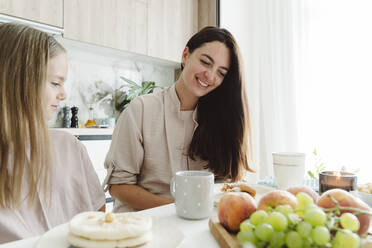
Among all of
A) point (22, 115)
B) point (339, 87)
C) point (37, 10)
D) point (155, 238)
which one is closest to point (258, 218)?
point (155, 238)

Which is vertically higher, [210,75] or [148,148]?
[210,75]

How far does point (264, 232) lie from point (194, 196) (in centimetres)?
28

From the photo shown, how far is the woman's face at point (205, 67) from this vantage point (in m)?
1.33

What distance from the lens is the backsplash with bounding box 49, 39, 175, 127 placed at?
2969 mm

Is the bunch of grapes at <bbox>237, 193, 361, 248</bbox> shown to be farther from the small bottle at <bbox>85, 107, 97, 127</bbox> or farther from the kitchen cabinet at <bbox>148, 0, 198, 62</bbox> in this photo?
the kitchen cabinet at <bbox>148, 0, 198, 62</bbox>

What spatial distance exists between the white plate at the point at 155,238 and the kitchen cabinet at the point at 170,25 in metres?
2.86

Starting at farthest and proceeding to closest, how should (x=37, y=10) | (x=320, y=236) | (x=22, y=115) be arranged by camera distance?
(x=37, y=10) < (x=22, y=115) < (x=320, y=236)

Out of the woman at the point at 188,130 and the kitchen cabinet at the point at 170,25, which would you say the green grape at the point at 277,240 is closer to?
the woman at the point at 188,130

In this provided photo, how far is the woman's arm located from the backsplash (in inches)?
80.0

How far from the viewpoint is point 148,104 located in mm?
1271

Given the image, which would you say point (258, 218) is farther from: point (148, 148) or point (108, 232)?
point (148, 148)

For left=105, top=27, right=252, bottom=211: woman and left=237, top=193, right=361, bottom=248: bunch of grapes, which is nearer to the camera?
left=237, top=193, right=361, bottom=248: bunch of grapes

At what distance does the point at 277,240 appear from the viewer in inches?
15.7

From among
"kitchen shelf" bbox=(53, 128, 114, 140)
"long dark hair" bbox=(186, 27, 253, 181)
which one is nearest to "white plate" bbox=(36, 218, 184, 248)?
"long dark hair" bbox=(186, 27, 253, 181)
